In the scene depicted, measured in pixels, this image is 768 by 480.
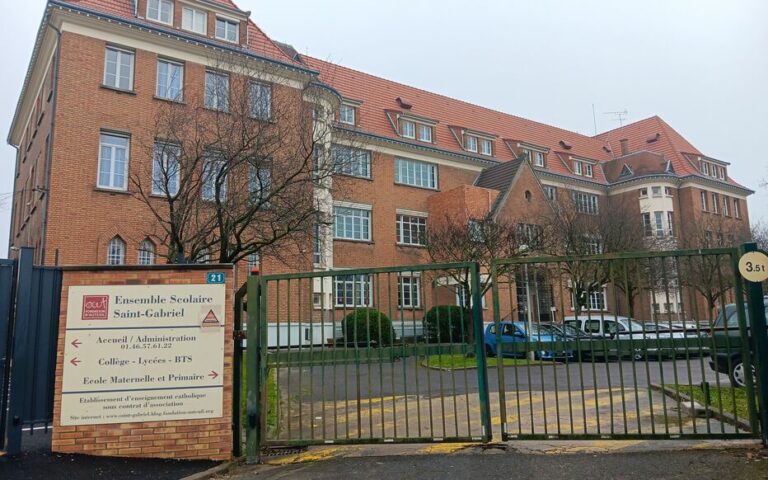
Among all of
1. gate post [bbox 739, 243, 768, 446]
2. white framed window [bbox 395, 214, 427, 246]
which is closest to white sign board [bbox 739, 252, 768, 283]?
gate post [bbox 739, 243, 768, 446]

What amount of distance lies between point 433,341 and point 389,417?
9.53 ft

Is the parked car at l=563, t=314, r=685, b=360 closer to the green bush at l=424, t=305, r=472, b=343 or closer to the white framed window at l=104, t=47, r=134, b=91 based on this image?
the green bush at l=424, t=305, r=472, b=343

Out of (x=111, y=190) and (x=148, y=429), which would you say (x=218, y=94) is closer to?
(x=111, y=190)

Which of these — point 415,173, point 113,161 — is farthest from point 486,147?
point 113,161

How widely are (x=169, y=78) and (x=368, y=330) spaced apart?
20145mm

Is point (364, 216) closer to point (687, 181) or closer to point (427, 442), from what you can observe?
point (427, 442)

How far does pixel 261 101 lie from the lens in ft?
47.2

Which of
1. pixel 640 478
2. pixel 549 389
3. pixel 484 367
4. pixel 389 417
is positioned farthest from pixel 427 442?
pixel 549 389

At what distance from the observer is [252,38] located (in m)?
25.5

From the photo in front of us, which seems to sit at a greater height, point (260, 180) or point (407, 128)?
point (407, 128)

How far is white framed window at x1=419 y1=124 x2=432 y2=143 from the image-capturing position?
36531mm

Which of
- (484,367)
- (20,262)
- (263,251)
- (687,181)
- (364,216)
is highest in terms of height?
(687,181)

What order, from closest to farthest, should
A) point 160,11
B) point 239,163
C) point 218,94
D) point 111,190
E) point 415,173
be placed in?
point 239,163 < point 218,94 < point 111,190 < point 160,11 < point 415,173

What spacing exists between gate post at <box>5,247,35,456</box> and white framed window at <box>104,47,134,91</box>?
676 inches
